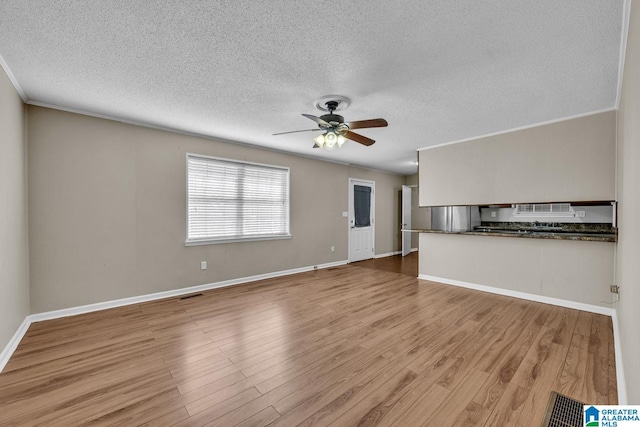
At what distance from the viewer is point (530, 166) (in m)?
3.77

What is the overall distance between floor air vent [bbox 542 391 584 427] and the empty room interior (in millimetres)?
17

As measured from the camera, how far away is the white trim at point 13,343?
2196 millimetres

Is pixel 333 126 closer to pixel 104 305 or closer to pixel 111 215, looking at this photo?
pixel 111 215

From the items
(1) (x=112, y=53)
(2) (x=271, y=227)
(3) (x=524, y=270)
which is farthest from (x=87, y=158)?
(3) (x=524, y=270)

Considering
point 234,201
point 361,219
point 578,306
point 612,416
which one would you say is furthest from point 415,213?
point 612,416

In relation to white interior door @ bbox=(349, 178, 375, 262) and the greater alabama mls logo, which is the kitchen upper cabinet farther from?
the greater alabama mls logo

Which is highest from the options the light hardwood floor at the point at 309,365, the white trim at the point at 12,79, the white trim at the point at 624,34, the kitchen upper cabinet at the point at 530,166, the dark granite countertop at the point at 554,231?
the white trim at the point at 12,79

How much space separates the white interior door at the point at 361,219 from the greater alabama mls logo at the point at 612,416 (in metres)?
5.26

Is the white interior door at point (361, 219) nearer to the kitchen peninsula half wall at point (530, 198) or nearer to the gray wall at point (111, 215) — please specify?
the kitchen peninsula half wall at point (530, 198)

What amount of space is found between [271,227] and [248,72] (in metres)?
3.26

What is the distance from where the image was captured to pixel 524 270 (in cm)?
385

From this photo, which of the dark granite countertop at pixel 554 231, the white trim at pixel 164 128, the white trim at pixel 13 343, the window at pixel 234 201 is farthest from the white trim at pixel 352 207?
the white trim at pixel 13 343

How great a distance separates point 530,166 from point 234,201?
Result: 4649 millimetres

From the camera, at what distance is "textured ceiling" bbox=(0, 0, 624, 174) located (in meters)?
1.67
